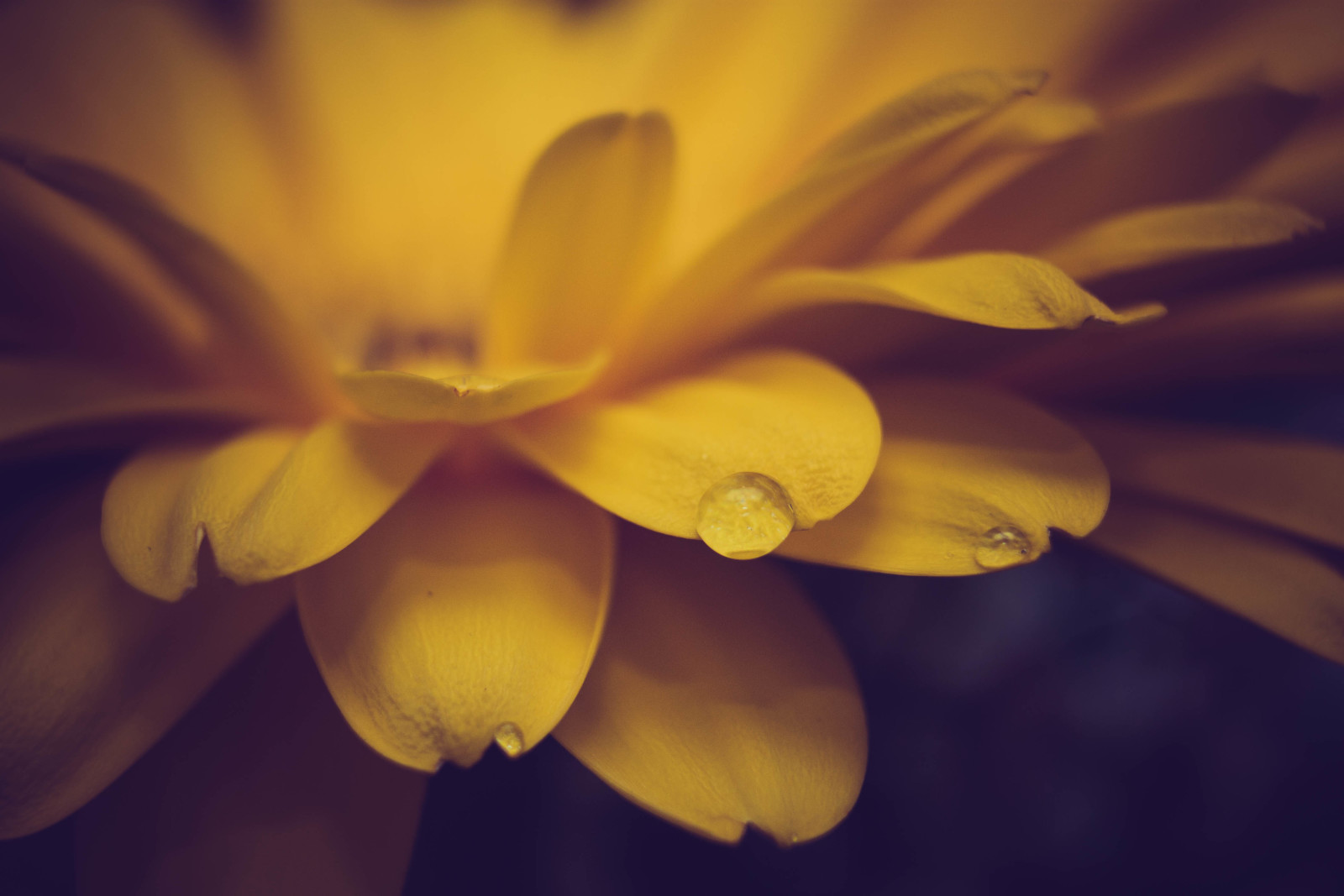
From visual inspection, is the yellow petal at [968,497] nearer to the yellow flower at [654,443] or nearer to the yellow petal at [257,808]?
the yellow flower at [654,443]

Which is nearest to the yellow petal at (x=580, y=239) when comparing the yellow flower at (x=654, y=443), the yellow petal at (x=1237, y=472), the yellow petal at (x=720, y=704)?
the yellow flower at (x=654, y=443)

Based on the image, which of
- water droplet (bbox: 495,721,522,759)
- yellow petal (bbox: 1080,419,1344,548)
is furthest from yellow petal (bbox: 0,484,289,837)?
yellow petal (bbox: 1080,419,1344,548)

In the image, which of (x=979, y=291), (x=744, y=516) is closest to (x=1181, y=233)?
(x=979, y=291)

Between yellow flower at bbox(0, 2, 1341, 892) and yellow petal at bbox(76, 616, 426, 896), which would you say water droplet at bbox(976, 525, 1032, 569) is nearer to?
yellow flower at bbox(0, 2, 1341, 892)

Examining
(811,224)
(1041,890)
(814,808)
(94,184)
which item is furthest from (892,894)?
(94,184)

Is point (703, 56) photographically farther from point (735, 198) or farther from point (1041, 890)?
point (1041, 890)

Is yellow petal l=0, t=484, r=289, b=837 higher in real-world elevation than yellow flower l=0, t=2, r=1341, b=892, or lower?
lower

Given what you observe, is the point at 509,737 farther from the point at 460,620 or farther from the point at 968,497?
the point at 968,497
